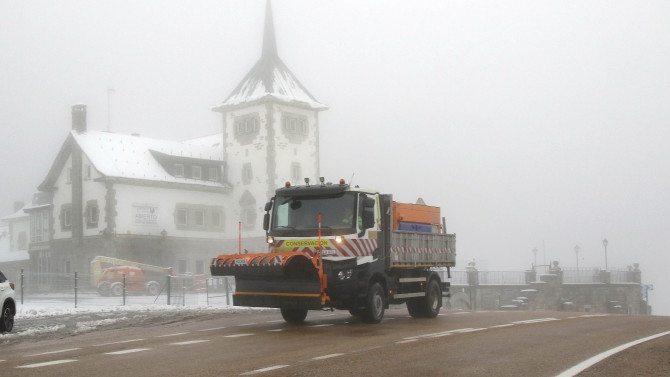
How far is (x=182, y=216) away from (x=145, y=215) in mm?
3743

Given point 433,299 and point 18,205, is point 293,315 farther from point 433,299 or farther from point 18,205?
point 18,205

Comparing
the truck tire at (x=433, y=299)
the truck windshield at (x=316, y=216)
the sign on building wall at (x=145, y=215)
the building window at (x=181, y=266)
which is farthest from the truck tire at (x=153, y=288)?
the truck windshield at (x=316, y=216)

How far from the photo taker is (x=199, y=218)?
71.3m

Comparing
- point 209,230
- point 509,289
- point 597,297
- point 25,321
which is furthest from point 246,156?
point 25,321

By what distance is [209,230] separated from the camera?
7219cm

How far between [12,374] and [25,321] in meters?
13.2

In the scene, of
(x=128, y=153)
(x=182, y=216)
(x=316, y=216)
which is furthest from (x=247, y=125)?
(x=316, y=216)

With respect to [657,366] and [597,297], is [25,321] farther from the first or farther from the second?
[597,297]

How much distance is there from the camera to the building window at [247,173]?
2931 inches

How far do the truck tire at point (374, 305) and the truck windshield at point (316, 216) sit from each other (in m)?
1.33

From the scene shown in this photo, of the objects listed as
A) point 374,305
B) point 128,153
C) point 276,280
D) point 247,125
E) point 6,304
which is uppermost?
point 247,125

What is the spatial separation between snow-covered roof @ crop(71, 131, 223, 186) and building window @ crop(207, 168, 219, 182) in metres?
1.04

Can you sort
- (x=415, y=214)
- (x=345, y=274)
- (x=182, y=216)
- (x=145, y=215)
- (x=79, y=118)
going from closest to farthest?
1. (x=345, y=274)
2. (x=415, y=214)
3. (x=145, y=215)
4. (x=79, y=118)
5. (x=182, y=216)

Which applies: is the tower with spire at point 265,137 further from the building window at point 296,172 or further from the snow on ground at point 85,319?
the snow on ground at point 85,319
